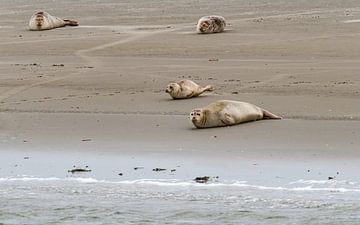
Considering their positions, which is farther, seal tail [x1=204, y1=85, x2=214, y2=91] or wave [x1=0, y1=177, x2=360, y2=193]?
seal tail [x1=204, y1=85, x2=214, y2=91]

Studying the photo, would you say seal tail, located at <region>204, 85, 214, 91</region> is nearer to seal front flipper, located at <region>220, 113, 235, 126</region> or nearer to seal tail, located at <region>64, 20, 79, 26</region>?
seal front flipper, located at <region>220, 113, 235, 126</region>

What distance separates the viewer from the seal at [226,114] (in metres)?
11.1

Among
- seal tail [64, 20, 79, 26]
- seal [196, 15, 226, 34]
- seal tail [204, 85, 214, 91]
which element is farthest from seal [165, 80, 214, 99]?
seal tail [64, 20, 79, 26]

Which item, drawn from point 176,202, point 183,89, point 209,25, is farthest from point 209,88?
point 209,25

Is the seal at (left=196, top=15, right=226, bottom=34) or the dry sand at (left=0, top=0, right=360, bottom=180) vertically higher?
the seal at (left=196, top=15, right=226, bottom=34)

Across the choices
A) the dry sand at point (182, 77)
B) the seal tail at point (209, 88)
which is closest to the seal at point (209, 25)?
the dry sand at point (182, 77)

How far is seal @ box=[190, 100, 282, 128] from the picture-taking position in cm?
1113

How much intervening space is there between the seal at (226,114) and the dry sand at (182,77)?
0.44 feet

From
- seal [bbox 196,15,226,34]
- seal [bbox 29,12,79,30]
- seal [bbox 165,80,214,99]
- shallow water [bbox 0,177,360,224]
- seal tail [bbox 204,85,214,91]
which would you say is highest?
seal [bbox 29,12,79,30]

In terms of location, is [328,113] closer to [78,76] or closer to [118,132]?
[118,132]

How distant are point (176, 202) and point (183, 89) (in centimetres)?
456

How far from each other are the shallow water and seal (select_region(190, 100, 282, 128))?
2225mm

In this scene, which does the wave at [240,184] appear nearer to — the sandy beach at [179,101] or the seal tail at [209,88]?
the sandy beach at [179,101]

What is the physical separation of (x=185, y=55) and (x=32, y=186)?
28.1ft
